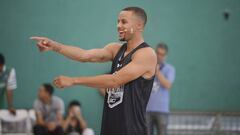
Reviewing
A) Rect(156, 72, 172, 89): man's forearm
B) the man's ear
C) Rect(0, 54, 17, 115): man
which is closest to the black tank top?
the man's ear

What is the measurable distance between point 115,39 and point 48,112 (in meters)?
1.12

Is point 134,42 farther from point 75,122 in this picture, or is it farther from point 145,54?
point 75,122

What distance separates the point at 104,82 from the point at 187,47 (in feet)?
13.8

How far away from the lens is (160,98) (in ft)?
20.9

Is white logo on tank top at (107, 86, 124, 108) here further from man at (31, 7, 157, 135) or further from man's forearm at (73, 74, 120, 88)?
man's forearm at (73, 74, 120, 88)

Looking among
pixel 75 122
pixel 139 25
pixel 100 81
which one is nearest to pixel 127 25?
pixel 139 25

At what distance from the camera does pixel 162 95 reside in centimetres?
640

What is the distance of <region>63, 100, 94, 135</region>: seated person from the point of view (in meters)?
6.79

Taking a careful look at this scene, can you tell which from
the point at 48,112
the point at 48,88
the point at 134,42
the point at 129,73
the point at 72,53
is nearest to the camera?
the point at 129,73

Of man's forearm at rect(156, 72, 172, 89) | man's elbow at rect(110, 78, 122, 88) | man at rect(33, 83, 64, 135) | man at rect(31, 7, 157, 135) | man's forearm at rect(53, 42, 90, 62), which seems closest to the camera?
man's elbow at rect(110, 78, 122, 88)

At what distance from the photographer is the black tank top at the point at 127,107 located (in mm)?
3525

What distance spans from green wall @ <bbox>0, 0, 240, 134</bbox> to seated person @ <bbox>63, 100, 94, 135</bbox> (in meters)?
0.17

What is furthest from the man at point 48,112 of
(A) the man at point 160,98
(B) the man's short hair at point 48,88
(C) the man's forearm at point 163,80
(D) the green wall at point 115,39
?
(C) the man's forearm at point 163,80

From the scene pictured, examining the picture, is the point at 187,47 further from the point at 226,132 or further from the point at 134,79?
the point at 134,79
